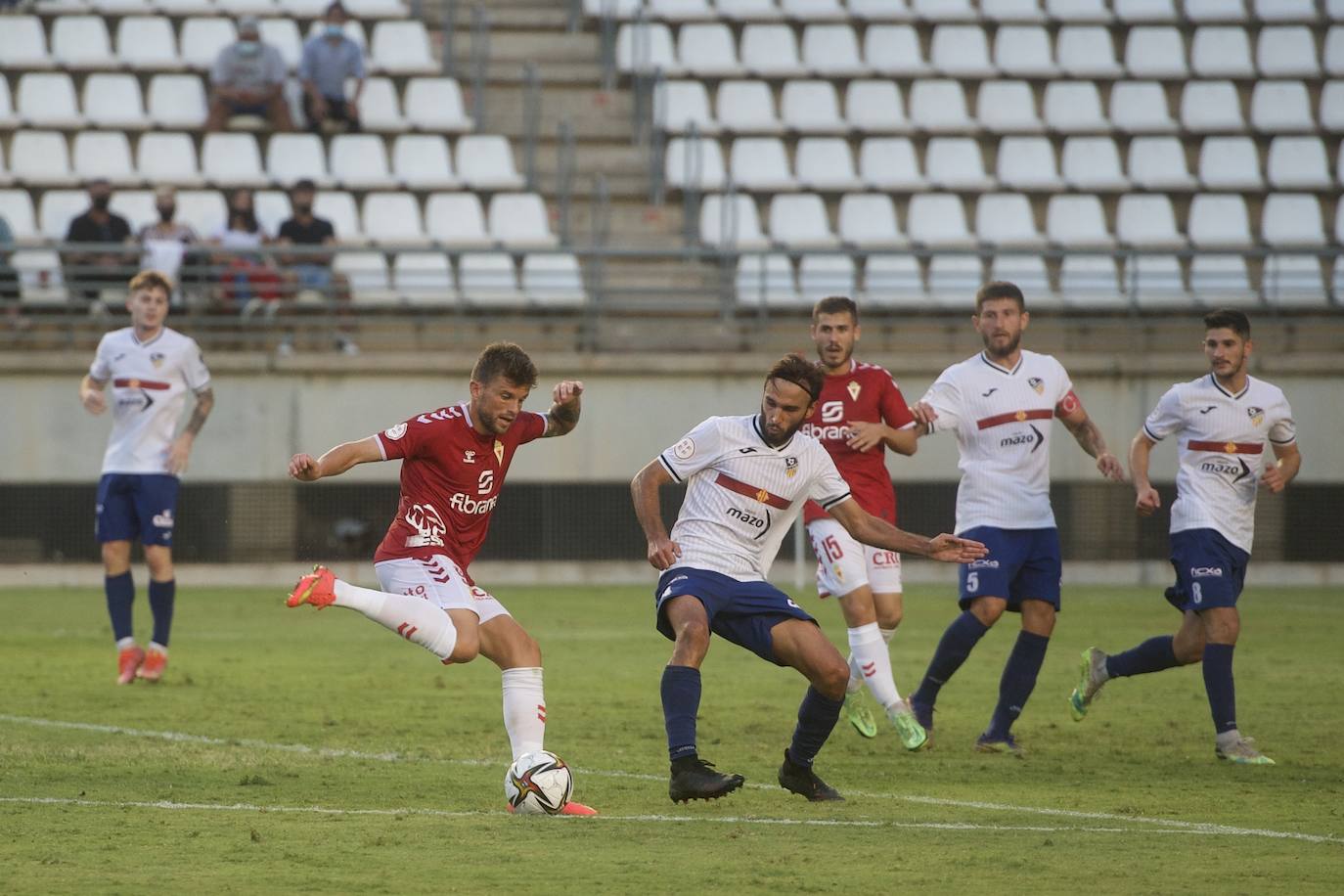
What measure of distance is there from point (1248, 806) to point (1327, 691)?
4.40 metres

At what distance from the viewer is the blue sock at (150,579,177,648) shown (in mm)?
11602

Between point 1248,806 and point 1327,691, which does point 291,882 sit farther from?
point 1327,691

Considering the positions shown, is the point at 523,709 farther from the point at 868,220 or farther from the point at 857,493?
the point at 868,220

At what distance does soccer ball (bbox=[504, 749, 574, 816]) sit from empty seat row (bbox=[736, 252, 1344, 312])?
513 inches

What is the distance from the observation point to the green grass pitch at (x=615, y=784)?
5801 mm

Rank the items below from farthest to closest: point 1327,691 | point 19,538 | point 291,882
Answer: point 19,538
point 1327,691
point 291,882

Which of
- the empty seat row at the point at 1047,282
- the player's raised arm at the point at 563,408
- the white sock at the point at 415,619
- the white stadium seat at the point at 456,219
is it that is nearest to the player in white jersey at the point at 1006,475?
the player's raised arm at the point at 563,408

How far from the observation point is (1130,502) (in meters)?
19.8

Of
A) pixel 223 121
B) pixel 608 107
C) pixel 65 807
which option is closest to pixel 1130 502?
pixel 608 107

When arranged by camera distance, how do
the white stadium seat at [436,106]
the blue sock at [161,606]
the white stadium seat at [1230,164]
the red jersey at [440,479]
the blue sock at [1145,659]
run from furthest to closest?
the white stadium seat at [1230,164] < the white stadium seat at [436,106] < the blue sock at [161,606] < the blue sock at [1145,659] < the red jersey at [440,479]

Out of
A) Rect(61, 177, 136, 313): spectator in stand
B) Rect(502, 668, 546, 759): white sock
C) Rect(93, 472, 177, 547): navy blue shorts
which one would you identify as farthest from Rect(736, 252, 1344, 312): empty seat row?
Rect(502, 668, 546, 759): white sock

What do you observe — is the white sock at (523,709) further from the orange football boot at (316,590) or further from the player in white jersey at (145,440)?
the player in white jersey at (145,440)

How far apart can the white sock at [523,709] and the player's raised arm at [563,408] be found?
953mm

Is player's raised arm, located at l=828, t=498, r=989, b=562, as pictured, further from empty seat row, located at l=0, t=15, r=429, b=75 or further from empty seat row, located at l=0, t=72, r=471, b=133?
empty seat row, located at l=0, t=15, r=429, b=75
